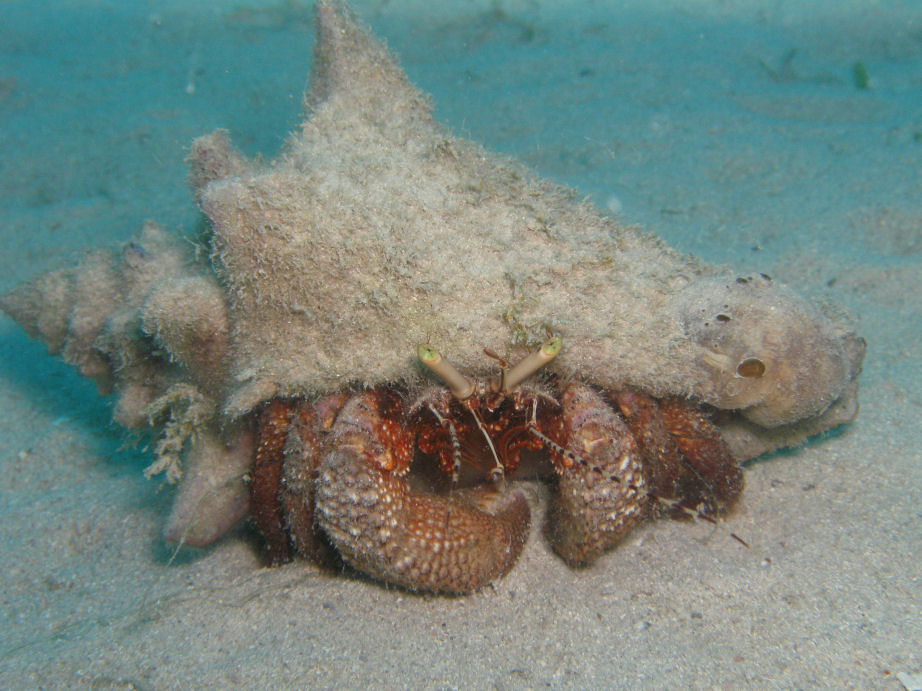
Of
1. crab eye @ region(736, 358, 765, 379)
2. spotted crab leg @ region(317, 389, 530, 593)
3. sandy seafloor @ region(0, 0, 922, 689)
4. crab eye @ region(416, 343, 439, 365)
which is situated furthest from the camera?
crab eye @ region(736, 358, 765, 379)

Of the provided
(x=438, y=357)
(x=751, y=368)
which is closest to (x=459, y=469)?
(x=438, y=357)

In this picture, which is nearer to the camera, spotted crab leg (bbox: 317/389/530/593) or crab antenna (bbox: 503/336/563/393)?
crab antenna (bbox: 503/336/563/393)

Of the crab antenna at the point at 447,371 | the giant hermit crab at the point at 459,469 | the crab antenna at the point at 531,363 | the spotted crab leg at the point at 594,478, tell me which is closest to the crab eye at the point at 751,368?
the giant hermit crab at the point at 459,469

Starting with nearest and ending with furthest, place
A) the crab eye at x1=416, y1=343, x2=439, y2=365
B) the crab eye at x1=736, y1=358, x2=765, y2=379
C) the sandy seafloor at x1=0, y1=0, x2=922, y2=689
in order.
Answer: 1. the crab eye at x1=416, y1=343, x2=439, y2=365
2. the sandy seafloor at x1=0, y1=0, x2=922, y2=689
3. the crab eye at x1=736, y1=358, x2=765, y2=379

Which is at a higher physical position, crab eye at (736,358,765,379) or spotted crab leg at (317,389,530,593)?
crab eye at (736,358,765,379)

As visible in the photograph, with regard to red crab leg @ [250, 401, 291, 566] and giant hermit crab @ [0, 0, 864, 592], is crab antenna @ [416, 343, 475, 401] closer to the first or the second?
giant hermit crab @ [0, 0, 864, 592]

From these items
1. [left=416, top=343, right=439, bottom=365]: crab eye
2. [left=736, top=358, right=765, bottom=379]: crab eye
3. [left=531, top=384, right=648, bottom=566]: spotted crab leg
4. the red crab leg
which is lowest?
the red crab leg

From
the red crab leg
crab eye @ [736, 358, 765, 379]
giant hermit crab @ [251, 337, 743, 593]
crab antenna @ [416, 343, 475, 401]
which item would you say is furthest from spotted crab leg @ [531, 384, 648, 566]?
the red crab leg

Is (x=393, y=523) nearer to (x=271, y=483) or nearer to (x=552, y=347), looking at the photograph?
(x=271, y=483)
